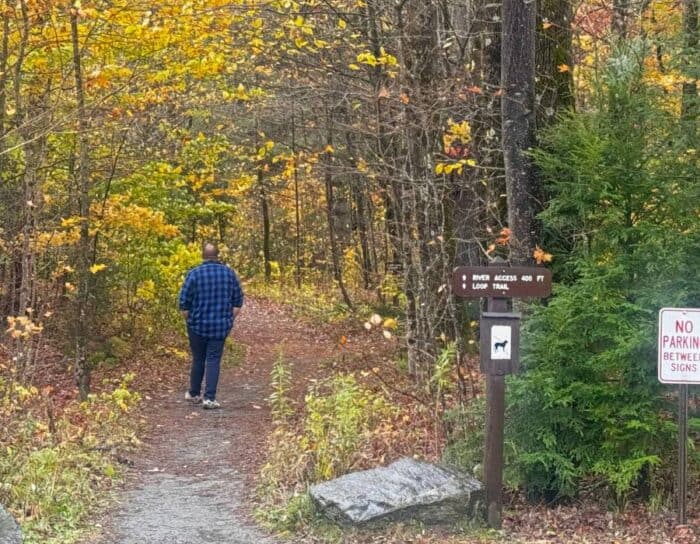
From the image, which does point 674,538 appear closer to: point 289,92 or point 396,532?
point 396,532

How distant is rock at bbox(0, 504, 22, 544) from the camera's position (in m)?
5.21

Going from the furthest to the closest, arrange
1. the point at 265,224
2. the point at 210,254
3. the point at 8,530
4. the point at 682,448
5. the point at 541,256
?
1. the point at 265,224
2. the point at 210,254
3. the point at 541,256
4. the point at 682,448
5. the point at 8,530

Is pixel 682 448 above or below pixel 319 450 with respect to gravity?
above

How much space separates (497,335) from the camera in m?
6.16

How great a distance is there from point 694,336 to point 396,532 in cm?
257

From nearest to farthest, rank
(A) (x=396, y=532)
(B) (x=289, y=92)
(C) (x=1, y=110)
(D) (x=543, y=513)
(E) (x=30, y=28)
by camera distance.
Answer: (A) (x=396, y=532) < (D) (x=543, y=513) < (E) (x=30, y=28) < (C) (x=1, y=110) < (B) (x=289, y=92)

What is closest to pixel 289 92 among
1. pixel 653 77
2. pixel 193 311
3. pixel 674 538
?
pixel 193 311

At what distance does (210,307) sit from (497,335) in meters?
5.35

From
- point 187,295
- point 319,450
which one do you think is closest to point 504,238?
point 319,450

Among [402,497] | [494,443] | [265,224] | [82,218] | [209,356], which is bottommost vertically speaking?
[402,497]

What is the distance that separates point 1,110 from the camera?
10.4m

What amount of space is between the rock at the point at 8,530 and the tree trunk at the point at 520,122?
4.38 meters

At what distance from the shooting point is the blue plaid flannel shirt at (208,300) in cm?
1066

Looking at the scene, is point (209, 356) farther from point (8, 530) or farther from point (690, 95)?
point (690, 95)
